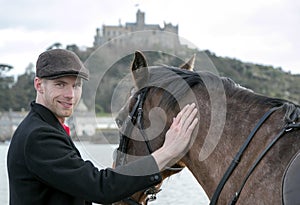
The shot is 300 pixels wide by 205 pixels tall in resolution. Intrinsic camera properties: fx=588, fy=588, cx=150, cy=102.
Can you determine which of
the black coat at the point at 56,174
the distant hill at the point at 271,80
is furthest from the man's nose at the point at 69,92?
the distant hill at the point at 271,80

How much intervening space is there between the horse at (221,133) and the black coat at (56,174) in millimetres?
414

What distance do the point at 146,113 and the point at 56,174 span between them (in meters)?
0.88

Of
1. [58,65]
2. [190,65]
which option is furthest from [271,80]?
[58,65]

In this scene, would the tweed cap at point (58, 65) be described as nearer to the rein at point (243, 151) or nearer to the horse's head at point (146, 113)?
the horse's head at point (146, 113)

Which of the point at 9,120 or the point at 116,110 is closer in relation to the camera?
the point at 116,110

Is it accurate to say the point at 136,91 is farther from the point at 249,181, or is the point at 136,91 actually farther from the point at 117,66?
the point at 249,181

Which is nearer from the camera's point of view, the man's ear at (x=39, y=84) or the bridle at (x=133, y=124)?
the man's ear at (x=39, y=84)

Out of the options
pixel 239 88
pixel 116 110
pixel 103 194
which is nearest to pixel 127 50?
pixel 116 110

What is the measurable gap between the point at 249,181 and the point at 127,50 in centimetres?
174

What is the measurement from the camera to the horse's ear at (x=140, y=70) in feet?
13.5

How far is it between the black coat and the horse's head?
1.36ft

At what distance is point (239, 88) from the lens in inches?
157

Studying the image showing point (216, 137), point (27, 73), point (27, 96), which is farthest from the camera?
point (27, 73)

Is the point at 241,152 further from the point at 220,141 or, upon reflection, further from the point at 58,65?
the point at 58,65
